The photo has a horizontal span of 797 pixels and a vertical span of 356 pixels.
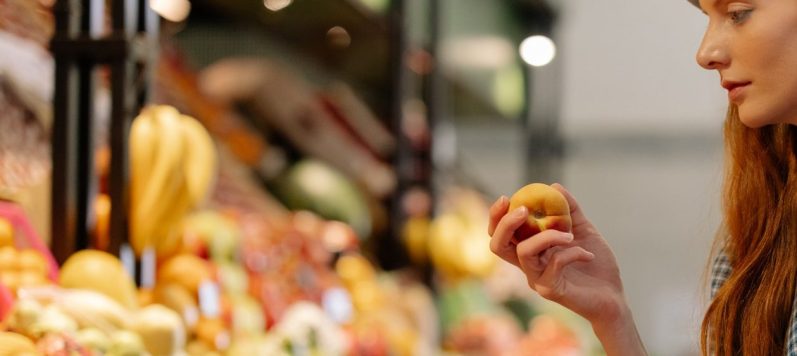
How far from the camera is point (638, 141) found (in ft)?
24.7

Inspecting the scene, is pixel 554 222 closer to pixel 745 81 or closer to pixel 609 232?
pixel 745 81

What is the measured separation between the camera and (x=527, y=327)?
188 inches

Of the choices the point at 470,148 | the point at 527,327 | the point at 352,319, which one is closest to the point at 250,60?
the point at 352,319

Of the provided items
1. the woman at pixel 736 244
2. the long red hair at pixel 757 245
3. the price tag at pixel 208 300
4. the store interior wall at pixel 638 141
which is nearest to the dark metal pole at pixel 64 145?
the price tag at pixel 208 300

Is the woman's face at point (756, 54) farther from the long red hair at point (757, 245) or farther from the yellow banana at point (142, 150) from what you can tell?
the yellow banana at point (142, 150)

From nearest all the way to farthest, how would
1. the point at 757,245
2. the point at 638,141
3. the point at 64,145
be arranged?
the point at 757,245 < the point at 64,145 < the point at 638,141

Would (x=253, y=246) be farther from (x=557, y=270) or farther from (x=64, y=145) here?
(x=557, y=270)

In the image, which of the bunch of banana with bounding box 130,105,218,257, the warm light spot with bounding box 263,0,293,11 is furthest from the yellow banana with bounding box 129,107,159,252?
the warm light spot with bounding box 263,0,293,11

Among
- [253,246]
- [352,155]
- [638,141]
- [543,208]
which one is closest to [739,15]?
[543,208]

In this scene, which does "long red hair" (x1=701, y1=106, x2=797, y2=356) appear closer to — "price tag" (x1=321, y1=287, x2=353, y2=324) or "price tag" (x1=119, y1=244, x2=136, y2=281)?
"price tag" (x1=119, y1=244, x2=136, y2=281)

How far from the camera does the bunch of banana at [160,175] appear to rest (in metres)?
1.95

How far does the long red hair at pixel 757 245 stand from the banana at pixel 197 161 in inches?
37.3

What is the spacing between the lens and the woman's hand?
131cm

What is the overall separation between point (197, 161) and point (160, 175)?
4.0 inches
